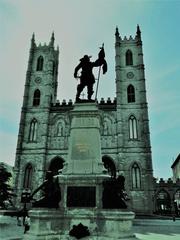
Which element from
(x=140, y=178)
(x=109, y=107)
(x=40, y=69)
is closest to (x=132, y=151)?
(x=140, y=178)

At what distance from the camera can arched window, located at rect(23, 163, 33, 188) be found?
3862 centimetres

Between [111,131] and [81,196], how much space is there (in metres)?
32.4

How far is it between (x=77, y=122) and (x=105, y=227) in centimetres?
380

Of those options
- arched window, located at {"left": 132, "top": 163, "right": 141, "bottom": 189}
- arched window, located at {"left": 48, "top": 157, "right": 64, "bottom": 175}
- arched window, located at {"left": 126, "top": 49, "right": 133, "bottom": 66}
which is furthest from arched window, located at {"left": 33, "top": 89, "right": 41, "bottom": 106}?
arched window, located at {"left": 132, "top": 163, "right": 141, "bottom": 189}

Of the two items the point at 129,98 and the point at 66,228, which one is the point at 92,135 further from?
the point at 129,98

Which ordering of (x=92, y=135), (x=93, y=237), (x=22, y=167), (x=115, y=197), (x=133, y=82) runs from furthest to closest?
1. (x=133, y=82)
2. (x=22, y=167)
3. (x=92, y=135)
4. (x=115, y=197)
5. (x=93, y=237)

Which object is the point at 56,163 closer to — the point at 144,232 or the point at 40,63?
the point at 40,63

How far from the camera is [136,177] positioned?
3700 centimetres

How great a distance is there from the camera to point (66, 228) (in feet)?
24.5

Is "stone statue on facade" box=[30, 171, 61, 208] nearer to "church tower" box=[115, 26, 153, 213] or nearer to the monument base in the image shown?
the monument base

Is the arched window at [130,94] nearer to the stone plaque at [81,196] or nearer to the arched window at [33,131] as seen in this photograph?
the arched window at [33,131]

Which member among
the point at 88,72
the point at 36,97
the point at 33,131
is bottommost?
the point at 88,72

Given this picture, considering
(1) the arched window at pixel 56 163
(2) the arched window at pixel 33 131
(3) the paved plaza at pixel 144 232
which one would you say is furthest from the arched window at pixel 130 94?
(3) the paved plaza at pixel 144 232

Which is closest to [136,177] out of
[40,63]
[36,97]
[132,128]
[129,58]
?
[132,128]
